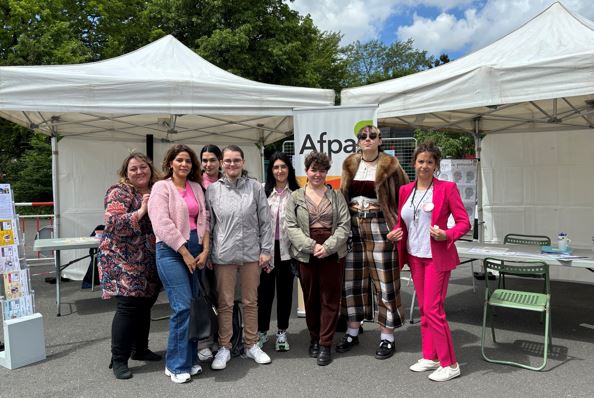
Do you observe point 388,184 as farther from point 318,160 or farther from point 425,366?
point 425,366

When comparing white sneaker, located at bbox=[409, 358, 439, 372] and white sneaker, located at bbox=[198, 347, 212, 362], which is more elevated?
white sneaker, located at bbox=[198, 347, 212, 362]

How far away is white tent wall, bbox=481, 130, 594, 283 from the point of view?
6016mm

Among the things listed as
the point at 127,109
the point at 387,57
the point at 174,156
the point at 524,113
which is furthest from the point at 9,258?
the point at 387,57

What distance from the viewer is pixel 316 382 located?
3.18 meters

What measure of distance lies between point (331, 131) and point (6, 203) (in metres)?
2.93

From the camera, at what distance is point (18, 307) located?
11.9 ft

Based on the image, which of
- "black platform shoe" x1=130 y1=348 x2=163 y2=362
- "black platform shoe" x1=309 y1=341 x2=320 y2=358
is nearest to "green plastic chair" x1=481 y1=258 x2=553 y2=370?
"black platform shoe" x1=309 y1=341 x2=320 y2=358

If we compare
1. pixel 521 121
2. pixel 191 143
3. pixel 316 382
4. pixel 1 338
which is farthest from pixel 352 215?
pixel 191 143

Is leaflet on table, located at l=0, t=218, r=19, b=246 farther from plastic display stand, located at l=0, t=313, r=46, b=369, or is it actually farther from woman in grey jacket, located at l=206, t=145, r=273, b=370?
woman in grey jacket, located at l=206, t=145, r=273, b=370

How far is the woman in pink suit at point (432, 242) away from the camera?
3.13 metres

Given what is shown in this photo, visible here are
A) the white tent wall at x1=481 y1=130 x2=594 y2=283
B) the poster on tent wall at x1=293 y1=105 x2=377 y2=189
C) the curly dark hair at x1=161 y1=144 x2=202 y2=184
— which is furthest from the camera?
the white tent wall at x1=481 y1=130 x2=594 y2=283

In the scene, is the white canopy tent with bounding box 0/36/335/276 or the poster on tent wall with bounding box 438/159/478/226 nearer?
the white canopy tent with bounding box 0/36/335/276

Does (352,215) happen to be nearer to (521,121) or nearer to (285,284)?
(285,284)

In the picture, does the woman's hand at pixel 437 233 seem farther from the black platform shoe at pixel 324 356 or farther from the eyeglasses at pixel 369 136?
the black platform shoe at pixel 324 356
